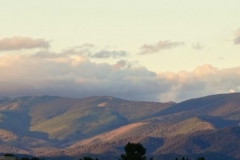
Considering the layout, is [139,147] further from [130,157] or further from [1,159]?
[1,159]

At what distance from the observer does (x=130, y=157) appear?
175000mm

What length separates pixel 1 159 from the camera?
6462 inches

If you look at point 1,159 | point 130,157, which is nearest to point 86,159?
point 130,157

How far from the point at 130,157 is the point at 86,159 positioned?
12286mm

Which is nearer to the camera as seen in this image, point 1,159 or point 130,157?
point 1,159

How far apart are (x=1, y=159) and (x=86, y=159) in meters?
24.4

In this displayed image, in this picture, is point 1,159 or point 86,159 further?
point 86,159

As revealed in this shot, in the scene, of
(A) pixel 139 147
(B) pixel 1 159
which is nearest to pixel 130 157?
(A) pixel 139 147

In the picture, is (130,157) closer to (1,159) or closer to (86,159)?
(86,159)

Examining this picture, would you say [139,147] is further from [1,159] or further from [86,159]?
[1,159]

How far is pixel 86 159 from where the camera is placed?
7215 inches
